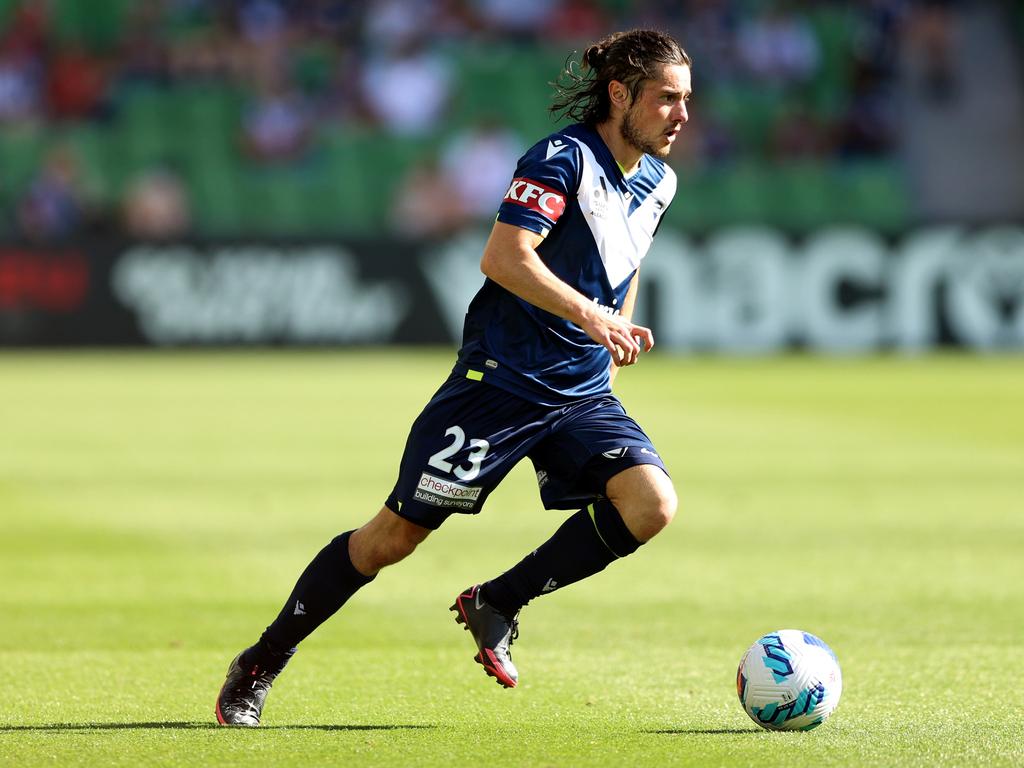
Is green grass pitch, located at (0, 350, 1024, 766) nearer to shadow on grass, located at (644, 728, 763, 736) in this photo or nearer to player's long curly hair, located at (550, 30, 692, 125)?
shadow on grass, located at (644, 728, 763, 736)

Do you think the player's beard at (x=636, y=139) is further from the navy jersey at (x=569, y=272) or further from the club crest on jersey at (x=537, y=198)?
the club crest on jersey at (x=537, y=198)

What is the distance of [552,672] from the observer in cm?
677

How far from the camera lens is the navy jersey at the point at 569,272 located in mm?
5949

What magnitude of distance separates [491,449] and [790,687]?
48.1 inches

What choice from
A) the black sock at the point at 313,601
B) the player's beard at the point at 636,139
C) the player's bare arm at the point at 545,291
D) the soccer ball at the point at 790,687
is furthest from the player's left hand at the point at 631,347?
the black sock at the point at 313,601

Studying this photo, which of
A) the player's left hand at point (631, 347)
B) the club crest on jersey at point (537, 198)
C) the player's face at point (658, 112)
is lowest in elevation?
the player's left hand at point (631, 347)

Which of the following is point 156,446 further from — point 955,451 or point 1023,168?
point 1023,168

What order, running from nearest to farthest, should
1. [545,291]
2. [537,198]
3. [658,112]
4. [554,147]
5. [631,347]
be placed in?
1. [631,347]
2. [545,291]
3. [537,198]
4. [554,147]
5. [658,112]

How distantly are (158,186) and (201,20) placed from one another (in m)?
3.36

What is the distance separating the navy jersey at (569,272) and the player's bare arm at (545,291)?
168mm

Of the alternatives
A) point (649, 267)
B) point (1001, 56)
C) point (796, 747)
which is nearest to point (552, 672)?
point (796, 747)

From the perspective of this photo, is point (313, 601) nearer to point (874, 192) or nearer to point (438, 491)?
point (438, 491)

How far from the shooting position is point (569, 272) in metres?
6.01

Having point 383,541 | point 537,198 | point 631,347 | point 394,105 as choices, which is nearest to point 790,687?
point 631,347
